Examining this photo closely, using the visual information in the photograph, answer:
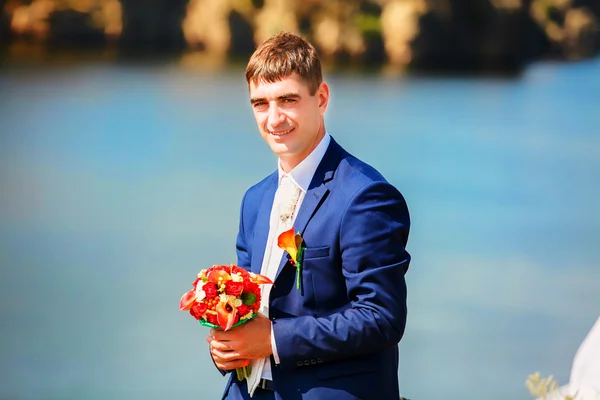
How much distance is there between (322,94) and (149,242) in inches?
277

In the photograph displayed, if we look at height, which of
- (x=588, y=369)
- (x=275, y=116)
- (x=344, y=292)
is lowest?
(x=588, y=369)

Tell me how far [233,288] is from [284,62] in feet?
1.30

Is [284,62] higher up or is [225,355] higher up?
[284,62]

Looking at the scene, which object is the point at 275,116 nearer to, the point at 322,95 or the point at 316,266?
the point at 322,95

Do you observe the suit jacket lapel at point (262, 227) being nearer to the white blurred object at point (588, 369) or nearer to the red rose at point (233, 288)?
the red rose at point (233, 288)

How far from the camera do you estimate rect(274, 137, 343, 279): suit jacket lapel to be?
1.65m

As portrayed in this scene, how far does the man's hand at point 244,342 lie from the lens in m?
1.59

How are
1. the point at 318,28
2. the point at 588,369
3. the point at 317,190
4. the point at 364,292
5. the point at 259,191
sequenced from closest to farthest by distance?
1. the point at 364,292
2. the point at 317,190
3. the point at 259,191
4. the point at 588,369
5. the point at 318,28

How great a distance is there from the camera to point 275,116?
5.36 ft

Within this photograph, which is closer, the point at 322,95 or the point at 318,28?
the point at 322,95

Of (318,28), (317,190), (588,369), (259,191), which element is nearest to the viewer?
(317,190)

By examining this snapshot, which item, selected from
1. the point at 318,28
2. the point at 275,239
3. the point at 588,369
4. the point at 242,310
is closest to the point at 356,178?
the point at 275,239

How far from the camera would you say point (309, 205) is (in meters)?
1.66

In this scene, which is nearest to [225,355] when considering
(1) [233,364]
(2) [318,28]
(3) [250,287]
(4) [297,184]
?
(1) [233,364]
